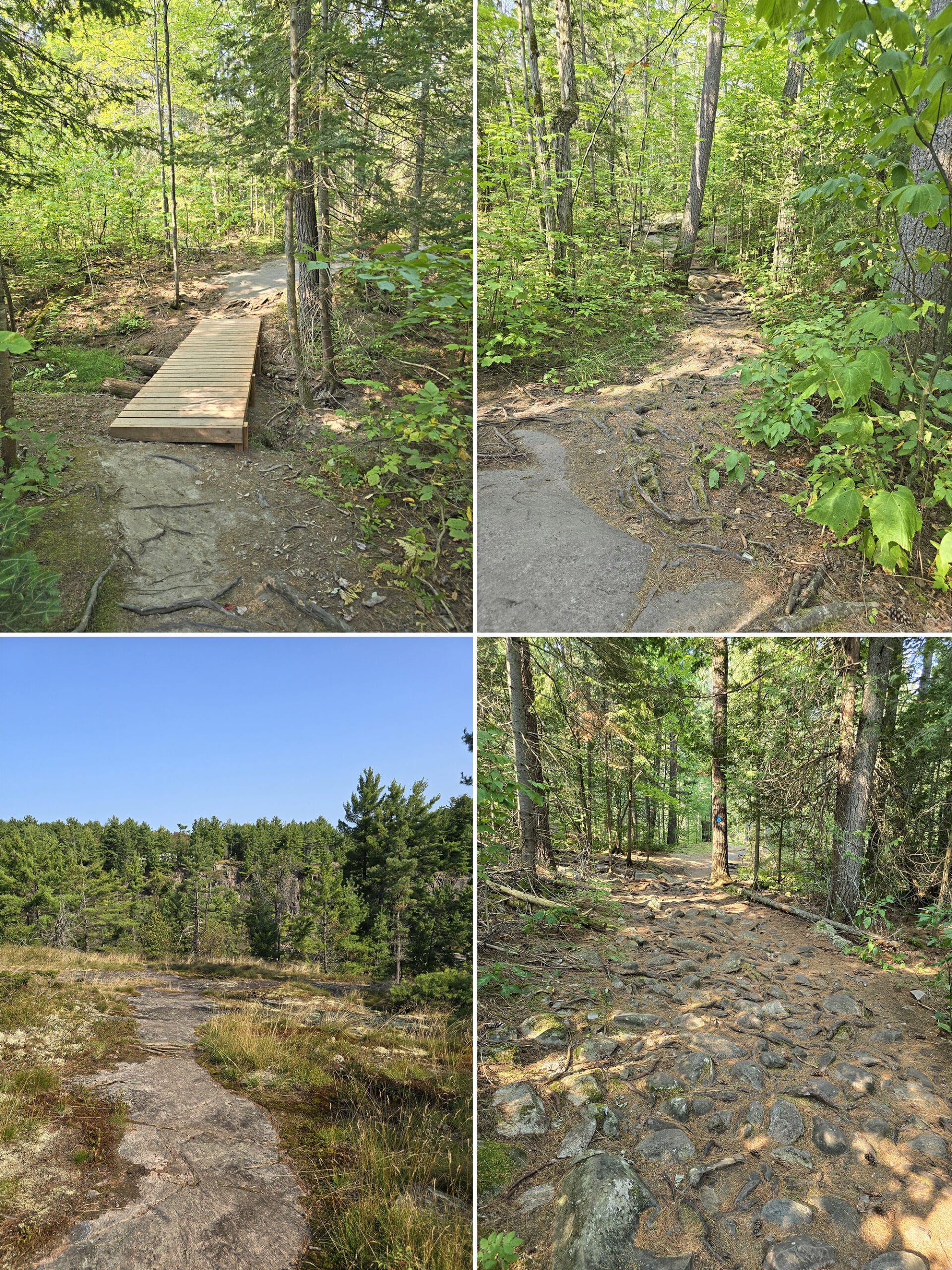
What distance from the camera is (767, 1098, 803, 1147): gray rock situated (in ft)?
10.9

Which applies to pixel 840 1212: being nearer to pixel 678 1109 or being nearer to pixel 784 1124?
pixel 784 1124

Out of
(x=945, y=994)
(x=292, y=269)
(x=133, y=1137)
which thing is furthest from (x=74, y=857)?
(x=945, y=994)

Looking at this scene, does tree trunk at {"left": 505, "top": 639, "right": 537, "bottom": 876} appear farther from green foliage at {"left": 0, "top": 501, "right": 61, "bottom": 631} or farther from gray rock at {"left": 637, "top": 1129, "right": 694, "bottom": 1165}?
green foliage at {"left": 0, "top": 501, "right": 61, "bottom": 631}

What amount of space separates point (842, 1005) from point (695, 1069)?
1.75 metres

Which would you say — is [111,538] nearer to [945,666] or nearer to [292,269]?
[292,269]

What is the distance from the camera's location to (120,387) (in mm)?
6637

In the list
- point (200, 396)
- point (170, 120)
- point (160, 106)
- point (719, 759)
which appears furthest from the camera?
point (170, 120)

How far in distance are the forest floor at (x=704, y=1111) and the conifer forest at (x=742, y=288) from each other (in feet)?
7.87

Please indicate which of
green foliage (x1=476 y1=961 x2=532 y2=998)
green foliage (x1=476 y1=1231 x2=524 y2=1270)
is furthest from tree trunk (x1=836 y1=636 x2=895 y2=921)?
green foliage (x1=476 y1=1231 x2=524 y2=1270)

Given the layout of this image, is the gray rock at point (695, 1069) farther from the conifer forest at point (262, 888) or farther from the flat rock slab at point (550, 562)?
the conifer forest at point (262, 888)

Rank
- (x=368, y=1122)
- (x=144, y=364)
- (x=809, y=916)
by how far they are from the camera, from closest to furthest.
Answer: (x=368, y=1122), (x=809, y=916), (x=144, y=364)

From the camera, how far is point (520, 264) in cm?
782

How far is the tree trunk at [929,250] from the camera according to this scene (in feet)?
14.6

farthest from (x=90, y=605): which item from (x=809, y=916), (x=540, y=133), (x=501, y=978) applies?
(x=540, y=133)
